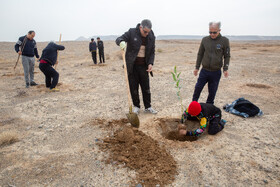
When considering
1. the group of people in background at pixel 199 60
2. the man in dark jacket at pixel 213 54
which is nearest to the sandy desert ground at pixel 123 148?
the group of people in background at pixel 199 60

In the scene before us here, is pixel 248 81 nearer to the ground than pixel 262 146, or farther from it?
farther from it

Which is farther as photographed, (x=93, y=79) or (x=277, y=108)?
(x=93, y=79)

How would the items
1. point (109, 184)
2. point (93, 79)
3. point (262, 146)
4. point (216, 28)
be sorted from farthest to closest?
point (93, 79) → point (216, 28) → point (262, 146) → point (109, 184)

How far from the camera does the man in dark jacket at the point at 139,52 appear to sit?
136 inches

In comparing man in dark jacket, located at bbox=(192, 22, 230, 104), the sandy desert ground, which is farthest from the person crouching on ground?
man in dark jacket, located at bbox=(192, 22, 230, 104)

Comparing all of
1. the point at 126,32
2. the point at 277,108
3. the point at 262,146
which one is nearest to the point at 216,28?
the point at 126,32

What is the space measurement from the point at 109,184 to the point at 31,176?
1026 mm

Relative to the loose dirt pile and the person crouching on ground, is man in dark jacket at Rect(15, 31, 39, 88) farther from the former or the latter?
the person crouching on ground

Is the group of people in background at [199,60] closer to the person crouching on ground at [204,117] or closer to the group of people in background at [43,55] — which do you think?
the person crouching on ground at [204,117]

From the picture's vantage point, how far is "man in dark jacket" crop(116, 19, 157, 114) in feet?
11.4

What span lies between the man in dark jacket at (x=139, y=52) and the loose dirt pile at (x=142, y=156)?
3.66 ft

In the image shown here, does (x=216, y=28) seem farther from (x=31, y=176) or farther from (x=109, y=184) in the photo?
(x=31, y=176)

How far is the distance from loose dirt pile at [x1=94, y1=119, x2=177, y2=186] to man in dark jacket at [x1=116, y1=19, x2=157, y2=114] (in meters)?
1.11

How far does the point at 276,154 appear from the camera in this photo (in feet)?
9.07
